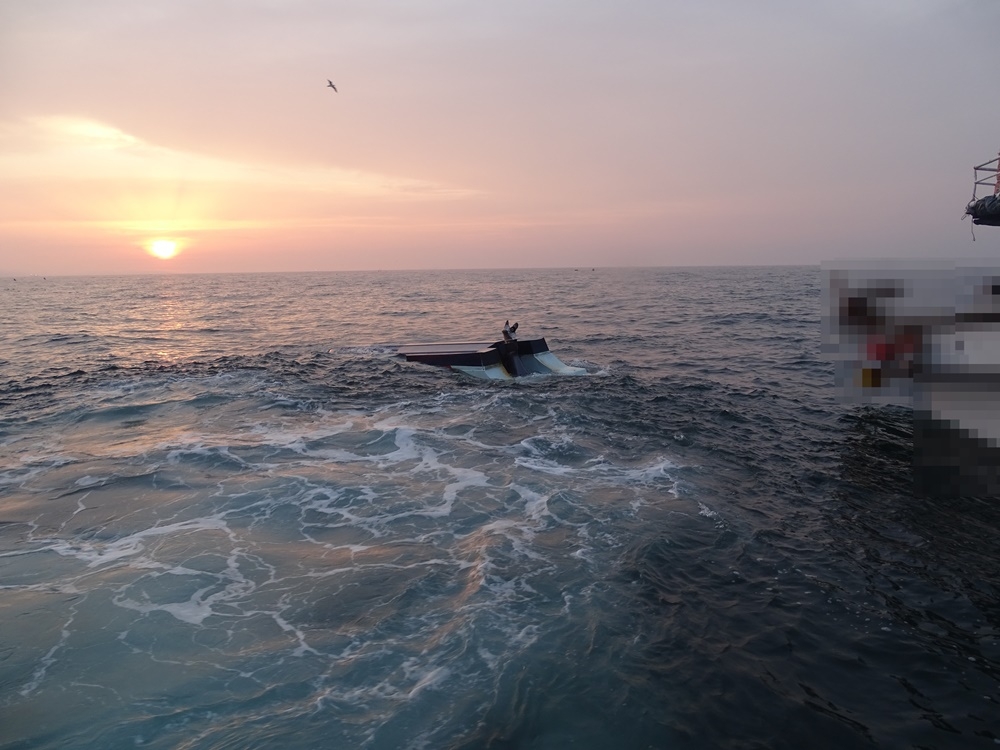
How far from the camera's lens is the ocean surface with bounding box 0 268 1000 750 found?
7332mm

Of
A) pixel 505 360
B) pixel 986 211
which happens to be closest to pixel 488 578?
pixel 505 360

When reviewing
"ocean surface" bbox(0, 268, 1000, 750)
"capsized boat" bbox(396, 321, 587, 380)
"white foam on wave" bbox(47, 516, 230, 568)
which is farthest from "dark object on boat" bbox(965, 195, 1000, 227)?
"white foam on wave" bbox(47, 516, 230, 568)

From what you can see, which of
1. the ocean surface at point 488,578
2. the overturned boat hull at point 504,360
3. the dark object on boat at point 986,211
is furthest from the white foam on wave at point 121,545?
the dark object on boat at point 986,211

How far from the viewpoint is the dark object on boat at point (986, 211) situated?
902 inches

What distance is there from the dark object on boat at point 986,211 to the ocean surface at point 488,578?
34.4ft

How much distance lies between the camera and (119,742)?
689 centimetres

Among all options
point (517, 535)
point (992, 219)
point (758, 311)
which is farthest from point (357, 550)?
point (758, 311)

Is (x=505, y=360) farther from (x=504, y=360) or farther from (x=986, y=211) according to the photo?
(x=986, y=211)

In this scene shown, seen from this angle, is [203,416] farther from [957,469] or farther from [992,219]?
[992,219]

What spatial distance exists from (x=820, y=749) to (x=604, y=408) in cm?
1547

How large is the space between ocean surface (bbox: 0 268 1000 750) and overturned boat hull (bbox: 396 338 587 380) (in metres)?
5.21

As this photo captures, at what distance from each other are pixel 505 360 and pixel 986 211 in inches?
856

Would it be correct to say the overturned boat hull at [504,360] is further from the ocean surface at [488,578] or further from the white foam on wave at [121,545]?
the white foam on wave at [121,545]

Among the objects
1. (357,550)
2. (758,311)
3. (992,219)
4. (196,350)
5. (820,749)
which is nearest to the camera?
(820,749)
